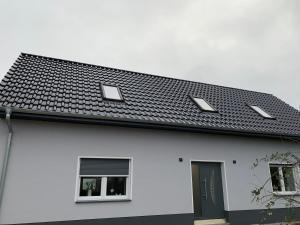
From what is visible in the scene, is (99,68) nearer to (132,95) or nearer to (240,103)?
(132,95)

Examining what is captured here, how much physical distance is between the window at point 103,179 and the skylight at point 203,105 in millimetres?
3896

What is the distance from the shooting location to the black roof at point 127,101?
6.62 metres

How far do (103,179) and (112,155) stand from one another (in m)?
0.69

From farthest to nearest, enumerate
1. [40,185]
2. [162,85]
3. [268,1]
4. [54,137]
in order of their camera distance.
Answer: [162,85]
[268,1]
[54,137]
[40,185]

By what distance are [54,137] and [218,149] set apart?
17.4 feet

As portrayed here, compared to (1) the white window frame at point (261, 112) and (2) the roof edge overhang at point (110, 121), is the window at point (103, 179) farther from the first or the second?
(1) the white window frame at point (261, 112)

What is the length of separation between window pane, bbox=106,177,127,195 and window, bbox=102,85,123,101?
263cm

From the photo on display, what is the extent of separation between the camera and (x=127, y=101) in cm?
820

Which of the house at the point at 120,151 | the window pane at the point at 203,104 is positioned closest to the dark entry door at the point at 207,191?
the house at the point at 120,151

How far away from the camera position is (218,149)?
8.35 metres

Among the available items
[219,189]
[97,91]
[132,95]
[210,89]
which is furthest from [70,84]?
[210,89]

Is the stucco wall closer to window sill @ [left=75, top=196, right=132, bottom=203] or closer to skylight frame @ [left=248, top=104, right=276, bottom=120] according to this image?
window sill @ [left=75, top=196, right=132, bottom=203]

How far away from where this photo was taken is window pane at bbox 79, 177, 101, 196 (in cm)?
640

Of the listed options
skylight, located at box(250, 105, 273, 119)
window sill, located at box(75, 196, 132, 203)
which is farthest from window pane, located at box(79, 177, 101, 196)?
skylight, located at box(250, 105, 273, 119)
